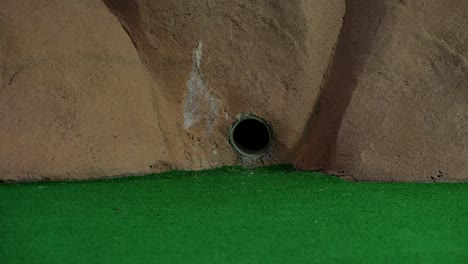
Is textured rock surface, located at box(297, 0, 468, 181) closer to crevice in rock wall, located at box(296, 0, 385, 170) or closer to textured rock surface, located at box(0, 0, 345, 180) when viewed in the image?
crevice in rock wall, located at box(296, 0, 385, 170)

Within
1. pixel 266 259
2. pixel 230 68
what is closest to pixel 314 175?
pixel 230 68

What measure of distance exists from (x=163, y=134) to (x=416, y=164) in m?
1.91

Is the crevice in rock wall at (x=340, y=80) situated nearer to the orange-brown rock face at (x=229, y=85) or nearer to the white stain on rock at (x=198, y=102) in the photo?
the orange-brown rock face at (x=229, y=85)

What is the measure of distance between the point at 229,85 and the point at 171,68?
1.55ft

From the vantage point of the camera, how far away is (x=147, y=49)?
6402 mm

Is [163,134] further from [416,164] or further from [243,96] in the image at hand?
[416,164]

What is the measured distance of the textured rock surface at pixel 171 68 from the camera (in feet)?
19.5

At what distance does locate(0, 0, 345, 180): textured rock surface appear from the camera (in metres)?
5.94

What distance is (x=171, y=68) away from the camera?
20.9 ft

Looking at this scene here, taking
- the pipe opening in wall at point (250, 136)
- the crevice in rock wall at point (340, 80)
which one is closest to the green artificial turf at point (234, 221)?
the crevice in rock wall at point (340, 80)

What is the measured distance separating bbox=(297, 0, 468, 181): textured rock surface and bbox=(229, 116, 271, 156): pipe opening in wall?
465mm

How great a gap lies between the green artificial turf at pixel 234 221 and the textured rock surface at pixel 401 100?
23 centimetres

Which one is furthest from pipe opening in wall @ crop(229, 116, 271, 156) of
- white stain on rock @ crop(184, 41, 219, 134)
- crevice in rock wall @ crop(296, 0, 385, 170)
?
crevice in rock wall @ crop(296, 0, 385, 170)

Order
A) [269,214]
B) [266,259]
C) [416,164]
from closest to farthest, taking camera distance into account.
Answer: [266,259] → [269,214] → [416,164]
